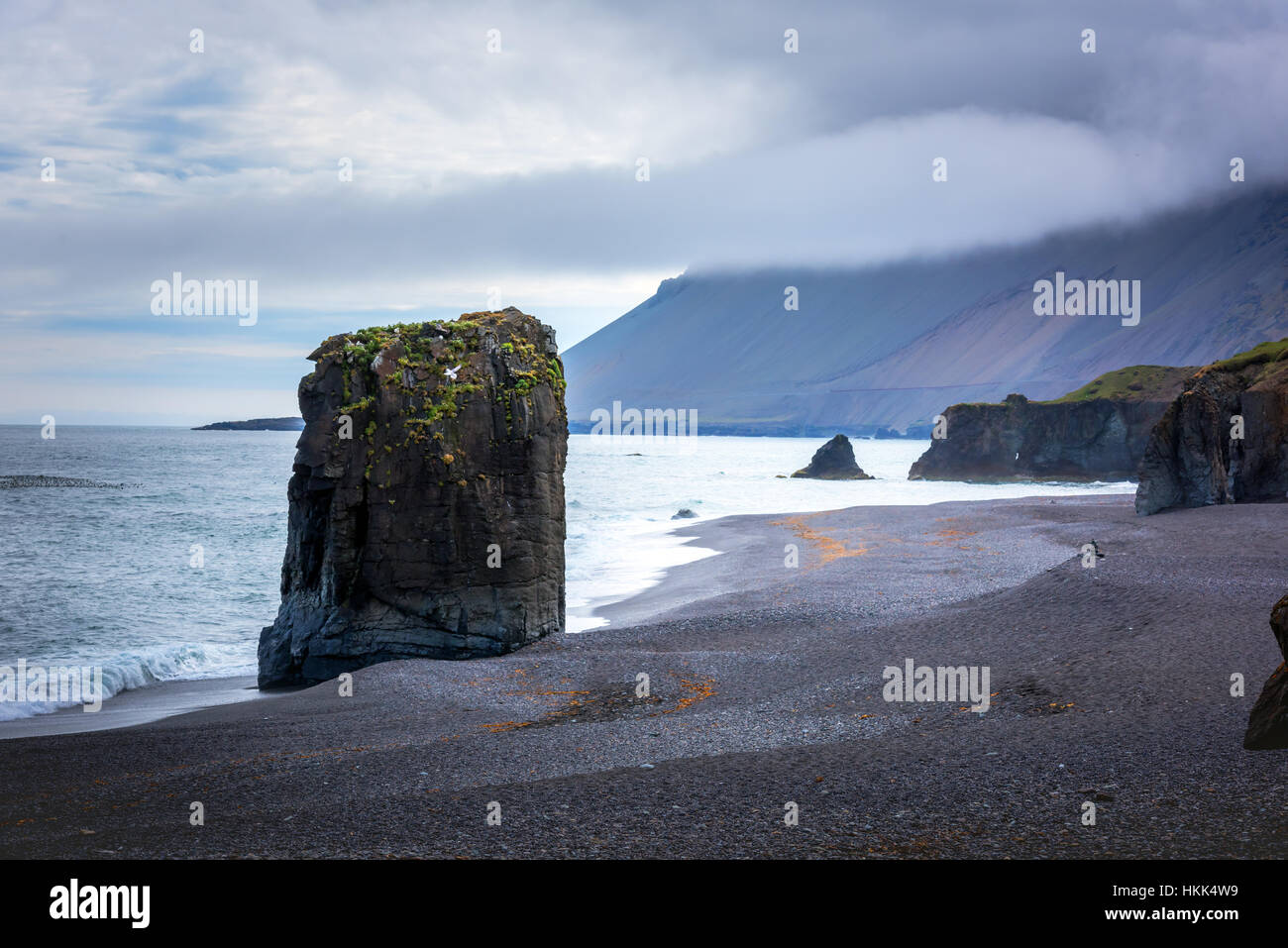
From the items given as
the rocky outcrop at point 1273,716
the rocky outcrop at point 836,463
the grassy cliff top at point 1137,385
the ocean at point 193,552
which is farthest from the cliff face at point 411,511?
the grassy cliff top at point 1137,385

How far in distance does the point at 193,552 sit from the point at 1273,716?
45.2 meters

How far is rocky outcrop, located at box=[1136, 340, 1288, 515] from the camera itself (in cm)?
4191

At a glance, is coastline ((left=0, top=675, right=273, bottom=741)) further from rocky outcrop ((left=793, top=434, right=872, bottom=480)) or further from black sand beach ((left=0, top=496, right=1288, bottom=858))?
rocky outcrop ((left=793, top=434, right=872, bottom=480))

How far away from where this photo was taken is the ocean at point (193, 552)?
2756 cm

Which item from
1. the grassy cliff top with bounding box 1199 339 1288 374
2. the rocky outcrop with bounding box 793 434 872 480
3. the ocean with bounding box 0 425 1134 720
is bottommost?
the ocean with bounding box 0 425 1134 720

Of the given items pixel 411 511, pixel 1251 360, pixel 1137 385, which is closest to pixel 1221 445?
pixel 1251 360

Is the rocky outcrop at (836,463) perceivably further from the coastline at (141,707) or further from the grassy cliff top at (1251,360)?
the coastline at (141,707)

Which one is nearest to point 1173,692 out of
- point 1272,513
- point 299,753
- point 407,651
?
point 299,753

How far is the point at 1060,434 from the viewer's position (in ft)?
357

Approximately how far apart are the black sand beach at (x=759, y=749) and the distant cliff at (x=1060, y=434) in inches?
3400

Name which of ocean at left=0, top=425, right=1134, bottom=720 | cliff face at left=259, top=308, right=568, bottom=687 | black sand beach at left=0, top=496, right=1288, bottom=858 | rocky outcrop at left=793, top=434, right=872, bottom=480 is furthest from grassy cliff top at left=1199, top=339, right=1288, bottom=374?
rocky outcrop at left=793, top=434, right=872, bottom=480

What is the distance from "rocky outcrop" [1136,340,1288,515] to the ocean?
2226 cm

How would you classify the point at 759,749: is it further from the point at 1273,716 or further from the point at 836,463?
the point at 836,463

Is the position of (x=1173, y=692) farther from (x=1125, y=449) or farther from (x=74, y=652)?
(x=1125, y=449)
